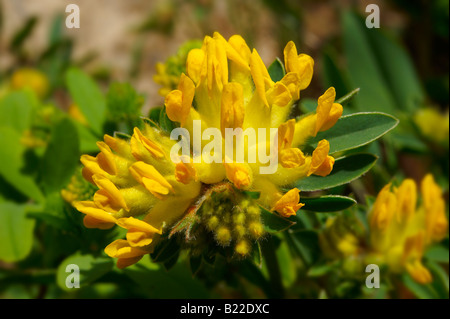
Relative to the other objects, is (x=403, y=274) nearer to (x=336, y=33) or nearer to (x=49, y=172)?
(x=49, y=172)

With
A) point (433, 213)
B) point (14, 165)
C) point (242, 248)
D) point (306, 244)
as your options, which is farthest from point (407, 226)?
point (14, 165)

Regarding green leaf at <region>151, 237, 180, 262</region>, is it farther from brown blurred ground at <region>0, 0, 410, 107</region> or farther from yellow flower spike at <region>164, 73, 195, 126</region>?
brown blurred ground at <region>0, 0, 410, 107</region>

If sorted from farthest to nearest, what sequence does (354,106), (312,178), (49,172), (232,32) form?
(232,32) → (354,106) → (49,172) → (312,178)

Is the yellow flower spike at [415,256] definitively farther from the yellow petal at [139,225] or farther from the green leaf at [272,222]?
the yellow petal at [139,225]

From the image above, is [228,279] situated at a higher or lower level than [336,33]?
lower

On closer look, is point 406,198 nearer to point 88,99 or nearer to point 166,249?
point 166,249

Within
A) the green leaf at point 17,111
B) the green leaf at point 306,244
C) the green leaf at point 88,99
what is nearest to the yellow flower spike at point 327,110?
the green leaf at point 306,244

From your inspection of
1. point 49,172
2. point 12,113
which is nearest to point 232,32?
point 12,113
